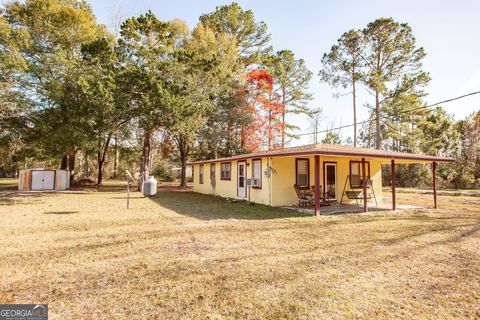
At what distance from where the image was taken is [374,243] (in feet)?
18.7

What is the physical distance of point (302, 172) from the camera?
11664 millimetres

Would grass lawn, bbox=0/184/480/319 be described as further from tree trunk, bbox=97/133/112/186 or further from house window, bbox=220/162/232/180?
tree trunk, bbox=97/133/112/186

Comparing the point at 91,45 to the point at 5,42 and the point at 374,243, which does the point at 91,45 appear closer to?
the point at 5,42

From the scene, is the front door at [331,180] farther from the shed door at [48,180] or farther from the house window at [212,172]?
the shed door at [48,180]

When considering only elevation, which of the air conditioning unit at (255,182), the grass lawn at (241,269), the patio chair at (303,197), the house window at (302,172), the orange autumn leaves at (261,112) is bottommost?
the grass lawn at (241,269)

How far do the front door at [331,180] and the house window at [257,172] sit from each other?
2.81 metres

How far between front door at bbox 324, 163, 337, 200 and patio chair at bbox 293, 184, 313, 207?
4.57 ft

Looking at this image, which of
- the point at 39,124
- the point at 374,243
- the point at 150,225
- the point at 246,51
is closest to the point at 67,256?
the point at 150,225

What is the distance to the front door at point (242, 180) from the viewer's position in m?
13.4

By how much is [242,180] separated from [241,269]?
31.7 feet

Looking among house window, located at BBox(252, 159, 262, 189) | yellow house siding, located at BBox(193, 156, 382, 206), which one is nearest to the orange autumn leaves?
yellow house siding, located at BBox(193, 156, 382, 206)

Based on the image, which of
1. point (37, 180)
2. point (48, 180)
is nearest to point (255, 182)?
point (48, 180)

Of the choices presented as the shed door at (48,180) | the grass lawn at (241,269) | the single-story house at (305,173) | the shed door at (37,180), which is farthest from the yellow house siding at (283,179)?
the shed door at (37,180)

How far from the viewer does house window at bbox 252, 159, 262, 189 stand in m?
12.0
